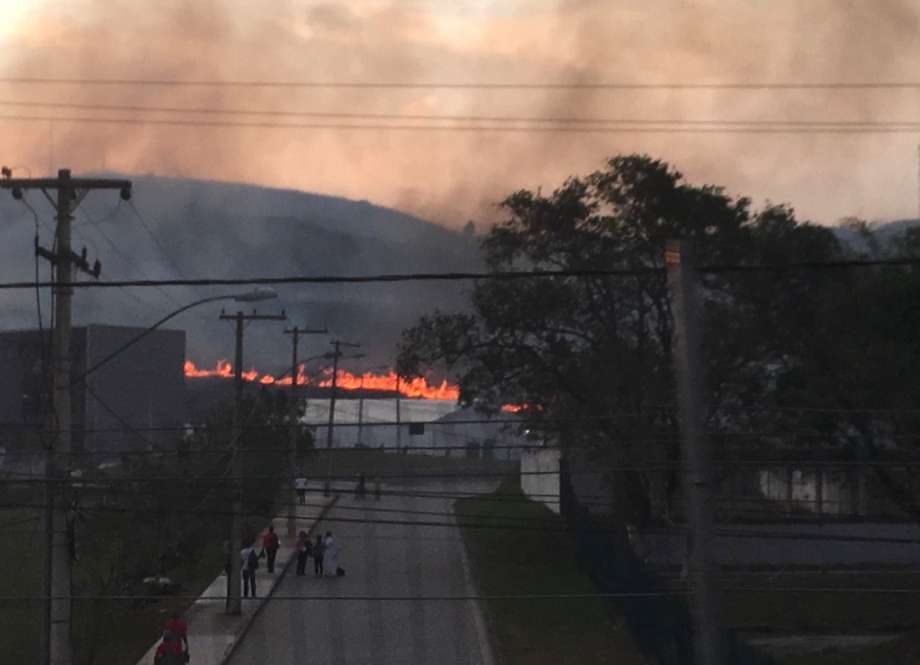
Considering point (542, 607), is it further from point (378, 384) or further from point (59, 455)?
point (378, 384)

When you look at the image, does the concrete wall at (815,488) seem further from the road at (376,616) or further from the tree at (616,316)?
the road at (376,616)

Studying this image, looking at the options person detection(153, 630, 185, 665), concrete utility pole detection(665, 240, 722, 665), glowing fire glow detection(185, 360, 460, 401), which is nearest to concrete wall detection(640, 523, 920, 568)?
person detection(153, 630, 185, 665)

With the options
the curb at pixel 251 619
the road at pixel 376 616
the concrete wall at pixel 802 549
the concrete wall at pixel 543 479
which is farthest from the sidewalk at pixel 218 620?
the concrete wall at pixel 802 549

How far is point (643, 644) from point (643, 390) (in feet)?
22.1

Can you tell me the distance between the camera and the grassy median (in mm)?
20984

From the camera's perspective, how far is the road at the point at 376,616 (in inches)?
821

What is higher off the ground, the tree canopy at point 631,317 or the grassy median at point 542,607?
the tree canopy at point 631,317

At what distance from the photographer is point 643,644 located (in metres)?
20.4

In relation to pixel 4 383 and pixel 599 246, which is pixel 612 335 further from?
pixel 4 383

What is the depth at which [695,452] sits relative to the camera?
759cm

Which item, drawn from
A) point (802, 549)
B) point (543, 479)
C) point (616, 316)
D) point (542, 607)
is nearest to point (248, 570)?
point (542, 607)

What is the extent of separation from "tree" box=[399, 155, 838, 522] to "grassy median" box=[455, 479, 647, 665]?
2379 mm

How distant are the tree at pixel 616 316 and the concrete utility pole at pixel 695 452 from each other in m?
16.6

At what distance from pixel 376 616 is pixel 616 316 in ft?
24.2
